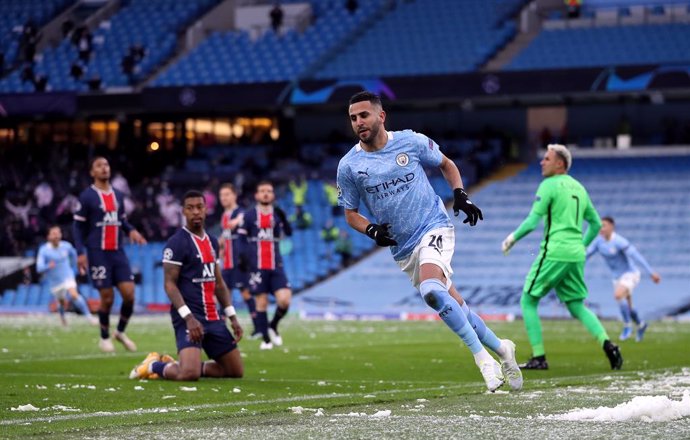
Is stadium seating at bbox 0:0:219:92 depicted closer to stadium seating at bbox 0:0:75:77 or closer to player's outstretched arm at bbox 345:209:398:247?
stadium seating at bbox 0:0:75:77

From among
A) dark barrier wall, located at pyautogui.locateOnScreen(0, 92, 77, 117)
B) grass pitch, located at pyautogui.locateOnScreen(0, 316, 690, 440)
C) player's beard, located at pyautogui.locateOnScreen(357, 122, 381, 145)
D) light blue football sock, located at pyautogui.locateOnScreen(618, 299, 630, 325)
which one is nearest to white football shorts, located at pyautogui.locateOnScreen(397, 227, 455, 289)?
player's beard, located at pyautogui.locateOnScreen(357, 122, 381, 145)

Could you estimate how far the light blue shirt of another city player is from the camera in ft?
32.4

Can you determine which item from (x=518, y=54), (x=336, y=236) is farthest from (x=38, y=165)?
(x=518, y=54)

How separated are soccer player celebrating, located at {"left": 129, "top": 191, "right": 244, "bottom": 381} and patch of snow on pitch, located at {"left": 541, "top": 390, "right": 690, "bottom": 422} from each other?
4585 mm

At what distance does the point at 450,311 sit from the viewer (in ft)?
31.2

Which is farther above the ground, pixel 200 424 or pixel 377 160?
Result: pixel 377 160

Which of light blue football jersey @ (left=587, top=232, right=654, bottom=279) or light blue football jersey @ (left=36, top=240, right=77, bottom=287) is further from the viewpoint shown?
light blue football jersey @ (left=36, top=240, right=77, bottom=287)

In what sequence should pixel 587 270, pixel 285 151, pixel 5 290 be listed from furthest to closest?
pixel 285 151 → pixel 5 290 → pixel 587 270

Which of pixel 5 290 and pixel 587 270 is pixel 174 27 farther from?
pixel 587 270

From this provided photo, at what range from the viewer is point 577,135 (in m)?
41.0

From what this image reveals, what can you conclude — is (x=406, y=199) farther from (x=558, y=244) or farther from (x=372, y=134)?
(x=558, y=244)

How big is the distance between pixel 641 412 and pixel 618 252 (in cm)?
1348

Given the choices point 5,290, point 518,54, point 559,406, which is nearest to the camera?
point 559,406

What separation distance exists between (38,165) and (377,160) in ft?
115
